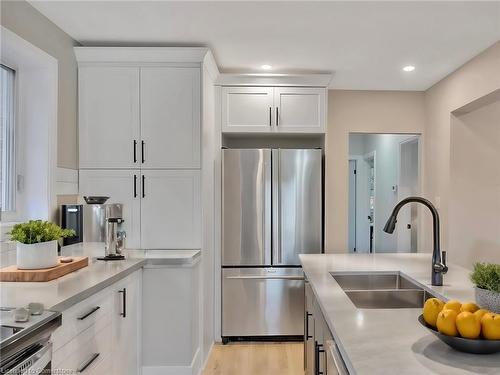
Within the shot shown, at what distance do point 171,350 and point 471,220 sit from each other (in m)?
2.89

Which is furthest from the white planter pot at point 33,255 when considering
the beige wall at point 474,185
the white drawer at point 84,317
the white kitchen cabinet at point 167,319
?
the beige wall at point 474,185

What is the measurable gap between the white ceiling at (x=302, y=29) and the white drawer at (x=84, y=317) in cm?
173

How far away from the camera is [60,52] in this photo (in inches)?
106

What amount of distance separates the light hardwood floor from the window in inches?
74.3

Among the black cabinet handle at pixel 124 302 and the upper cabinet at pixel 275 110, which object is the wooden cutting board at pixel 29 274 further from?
the upper cabinet at pixel 275 110

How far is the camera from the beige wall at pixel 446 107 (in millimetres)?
2947

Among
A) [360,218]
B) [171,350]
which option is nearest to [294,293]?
[171,350]

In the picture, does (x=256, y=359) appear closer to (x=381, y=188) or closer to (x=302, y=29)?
(x=302, y=29)

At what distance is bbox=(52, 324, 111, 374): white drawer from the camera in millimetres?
1644

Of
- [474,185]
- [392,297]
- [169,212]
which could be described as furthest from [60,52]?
[474,185]

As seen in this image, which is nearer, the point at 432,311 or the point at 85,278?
the point at 432,311

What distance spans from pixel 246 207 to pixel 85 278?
1789mm

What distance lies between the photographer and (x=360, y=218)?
6.51 m

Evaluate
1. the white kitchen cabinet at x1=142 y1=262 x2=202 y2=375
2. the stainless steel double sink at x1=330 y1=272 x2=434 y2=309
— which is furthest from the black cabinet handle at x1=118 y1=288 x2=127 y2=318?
the stainless steel double sink at x1=330 y1=272 x2=434 y2=309
